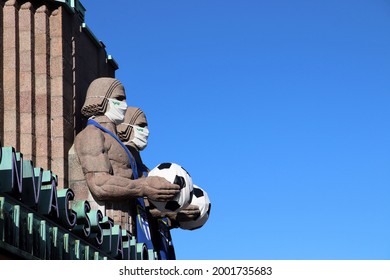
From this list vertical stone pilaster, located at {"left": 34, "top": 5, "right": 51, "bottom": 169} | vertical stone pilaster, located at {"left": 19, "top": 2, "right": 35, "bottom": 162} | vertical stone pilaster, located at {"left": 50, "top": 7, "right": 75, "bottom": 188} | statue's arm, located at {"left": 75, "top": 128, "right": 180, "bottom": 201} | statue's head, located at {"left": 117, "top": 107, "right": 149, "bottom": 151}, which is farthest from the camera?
statue's head, located at {"left": 117, "top": 107, "right": 149, "bottom": 151}

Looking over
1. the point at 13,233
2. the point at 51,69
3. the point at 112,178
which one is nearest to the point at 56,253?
the point at 13,233

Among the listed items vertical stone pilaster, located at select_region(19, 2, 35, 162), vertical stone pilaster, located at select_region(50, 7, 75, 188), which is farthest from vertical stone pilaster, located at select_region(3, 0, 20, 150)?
vertical stone pilaster, located at select_region(50, 7, 75, 188)

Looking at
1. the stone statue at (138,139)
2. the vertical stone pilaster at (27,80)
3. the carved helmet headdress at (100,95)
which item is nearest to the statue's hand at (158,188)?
the stone statue at (138,139)

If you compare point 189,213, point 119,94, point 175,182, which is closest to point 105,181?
point 175,182

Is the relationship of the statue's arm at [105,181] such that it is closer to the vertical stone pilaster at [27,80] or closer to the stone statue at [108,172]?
the stone statue at [108,172]

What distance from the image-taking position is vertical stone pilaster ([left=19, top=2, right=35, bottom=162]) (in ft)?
85.5

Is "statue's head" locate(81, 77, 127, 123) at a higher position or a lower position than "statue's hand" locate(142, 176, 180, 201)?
higher

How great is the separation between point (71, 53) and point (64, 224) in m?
5.90

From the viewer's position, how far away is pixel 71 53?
27922 mm

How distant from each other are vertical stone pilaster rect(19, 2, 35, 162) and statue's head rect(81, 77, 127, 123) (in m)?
1.39

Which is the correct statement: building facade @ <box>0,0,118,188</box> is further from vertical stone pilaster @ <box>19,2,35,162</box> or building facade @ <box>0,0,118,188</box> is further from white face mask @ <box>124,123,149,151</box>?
white face mask @ <box>124,123,149,151</box>

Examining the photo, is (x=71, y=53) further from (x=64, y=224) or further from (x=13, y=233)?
(x=13, y=233)

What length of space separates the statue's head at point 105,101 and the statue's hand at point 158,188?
1.83 meters

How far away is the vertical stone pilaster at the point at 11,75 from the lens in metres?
25.8
